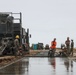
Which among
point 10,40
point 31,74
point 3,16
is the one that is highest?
point 3,16

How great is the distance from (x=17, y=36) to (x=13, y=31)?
5.35 ft

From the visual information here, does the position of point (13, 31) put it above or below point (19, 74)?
above

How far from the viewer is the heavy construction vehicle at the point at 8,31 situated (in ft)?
108

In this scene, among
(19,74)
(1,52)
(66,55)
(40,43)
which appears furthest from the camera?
(40,43)

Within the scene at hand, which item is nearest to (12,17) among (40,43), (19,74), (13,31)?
(13,31)

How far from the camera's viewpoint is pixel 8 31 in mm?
33594

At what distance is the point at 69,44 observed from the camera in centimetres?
3650

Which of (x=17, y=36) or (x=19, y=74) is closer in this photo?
(x=19, y=74)

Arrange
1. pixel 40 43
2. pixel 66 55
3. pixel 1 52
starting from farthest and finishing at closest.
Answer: pixel 40 43 < pixel 66 55 < pixel 1 52

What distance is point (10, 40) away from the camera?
110 feet

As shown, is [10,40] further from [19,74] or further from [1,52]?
[19,74]

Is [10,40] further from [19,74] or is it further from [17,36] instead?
[19,74]

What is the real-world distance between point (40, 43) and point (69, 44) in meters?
48.9

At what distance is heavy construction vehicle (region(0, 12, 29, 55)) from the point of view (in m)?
32.8
